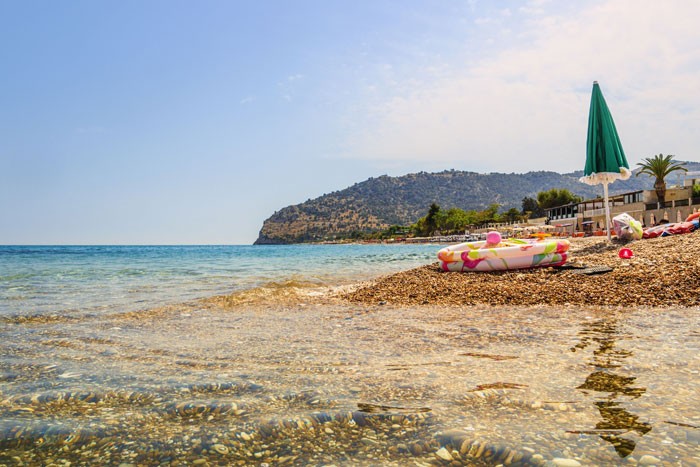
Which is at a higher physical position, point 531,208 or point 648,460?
point 531,208

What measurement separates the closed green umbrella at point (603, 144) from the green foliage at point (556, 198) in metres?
100

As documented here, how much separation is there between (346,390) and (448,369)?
1.25 meters

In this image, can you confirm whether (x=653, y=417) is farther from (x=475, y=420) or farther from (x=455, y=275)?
(x=455, y=275)

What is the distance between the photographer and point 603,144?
19266 millimetres

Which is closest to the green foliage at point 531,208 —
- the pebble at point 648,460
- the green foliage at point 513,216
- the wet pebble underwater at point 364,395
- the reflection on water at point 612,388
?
the green foliage at point 513,216

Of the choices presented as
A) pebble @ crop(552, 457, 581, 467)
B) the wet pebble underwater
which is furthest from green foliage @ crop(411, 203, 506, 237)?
pebble @ crop(552, 457, 581, 467)

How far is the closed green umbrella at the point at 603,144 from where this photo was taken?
748 inches

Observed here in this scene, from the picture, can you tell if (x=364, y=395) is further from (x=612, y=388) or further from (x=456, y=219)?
(x=456, y=219)

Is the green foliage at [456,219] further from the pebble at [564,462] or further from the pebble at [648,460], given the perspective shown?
the pebble at [564,462]

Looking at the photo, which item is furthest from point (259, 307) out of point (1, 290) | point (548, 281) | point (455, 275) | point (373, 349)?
point (1, 290)

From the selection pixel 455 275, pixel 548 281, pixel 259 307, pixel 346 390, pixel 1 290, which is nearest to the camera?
pixel 346 390

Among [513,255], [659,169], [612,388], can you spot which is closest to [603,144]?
[513,255]

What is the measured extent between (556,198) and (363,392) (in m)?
124

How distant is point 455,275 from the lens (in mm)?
13359
